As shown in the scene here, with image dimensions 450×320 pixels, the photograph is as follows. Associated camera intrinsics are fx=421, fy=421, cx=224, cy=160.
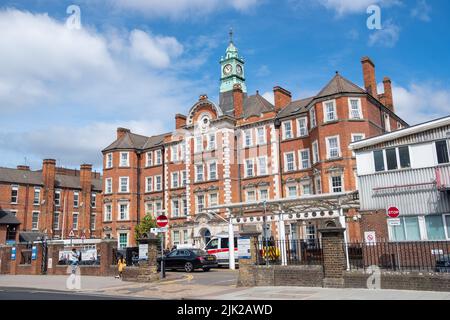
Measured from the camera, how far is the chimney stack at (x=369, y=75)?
38.4 meters

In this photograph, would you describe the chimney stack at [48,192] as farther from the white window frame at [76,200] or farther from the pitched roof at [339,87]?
the pitched roof at [339,87]

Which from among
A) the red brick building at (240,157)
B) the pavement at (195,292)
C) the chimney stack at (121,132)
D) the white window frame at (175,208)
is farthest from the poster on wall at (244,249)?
the chimney stack at (121,132)

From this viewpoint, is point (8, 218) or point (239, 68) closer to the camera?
point (8, 218)

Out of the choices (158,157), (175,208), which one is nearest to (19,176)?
(158,157)

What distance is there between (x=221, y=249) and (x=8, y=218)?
3568 centimetres

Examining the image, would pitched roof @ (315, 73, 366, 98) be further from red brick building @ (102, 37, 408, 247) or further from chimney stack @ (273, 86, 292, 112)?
chimney stack @ (273, 86, 292, 112)

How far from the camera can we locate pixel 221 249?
103 ft

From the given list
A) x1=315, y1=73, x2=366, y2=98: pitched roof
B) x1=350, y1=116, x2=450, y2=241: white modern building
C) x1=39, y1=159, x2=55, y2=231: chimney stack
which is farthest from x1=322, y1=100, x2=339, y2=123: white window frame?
x1=39, y1=159, x2=55, y2=231: chimney stack

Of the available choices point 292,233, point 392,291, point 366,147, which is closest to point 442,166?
point 366,147

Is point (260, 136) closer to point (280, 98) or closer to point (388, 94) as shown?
point (280, 98)

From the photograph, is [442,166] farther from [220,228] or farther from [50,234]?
[50,234]

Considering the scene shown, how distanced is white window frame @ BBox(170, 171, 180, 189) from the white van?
1857 cm
